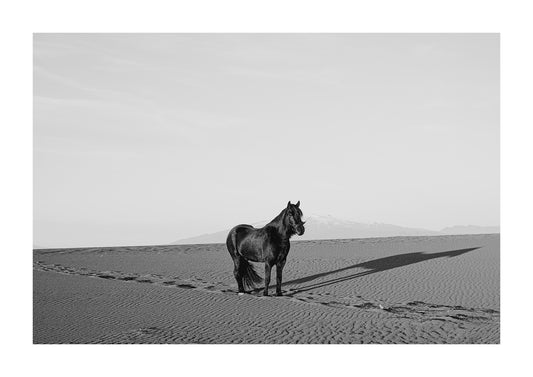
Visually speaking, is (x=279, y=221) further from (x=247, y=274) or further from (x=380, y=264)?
(x=380, y=264)

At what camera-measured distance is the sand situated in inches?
492

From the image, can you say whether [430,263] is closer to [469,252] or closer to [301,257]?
[469,252]

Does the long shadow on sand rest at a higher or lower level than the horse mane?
lower

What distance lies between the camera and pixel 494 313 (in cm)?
1481

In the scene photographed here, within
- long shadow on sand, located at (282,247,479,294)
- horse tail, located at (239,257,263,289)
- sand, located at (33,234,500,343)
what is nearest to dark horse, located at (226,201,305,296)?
horse tail, located at (239,257,263,289)

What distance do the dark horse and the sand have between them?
73cm

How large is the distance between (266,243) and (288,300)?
1842mm

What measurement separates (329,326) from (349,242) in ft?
71.3

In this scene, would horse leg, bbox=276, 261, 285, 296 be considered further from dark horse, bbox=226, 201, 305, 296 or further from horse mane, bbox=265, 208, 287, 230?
horse mane, bbox=265, 208, 287, 230

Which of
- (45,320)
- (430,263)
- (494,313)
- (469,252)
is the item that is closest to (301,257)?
(430,263)

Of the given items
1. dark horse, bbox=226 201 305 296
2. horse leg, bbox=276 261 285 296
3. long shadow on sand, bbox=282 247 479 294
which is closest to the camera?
dark horse, bbox=226 201 305 296

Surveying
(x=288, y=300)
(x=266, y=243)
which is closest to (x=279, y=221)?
(x=266, y=243)

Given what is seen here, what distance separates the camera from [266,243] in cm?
1600

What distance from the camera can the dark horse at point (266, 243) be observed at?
15.5m
